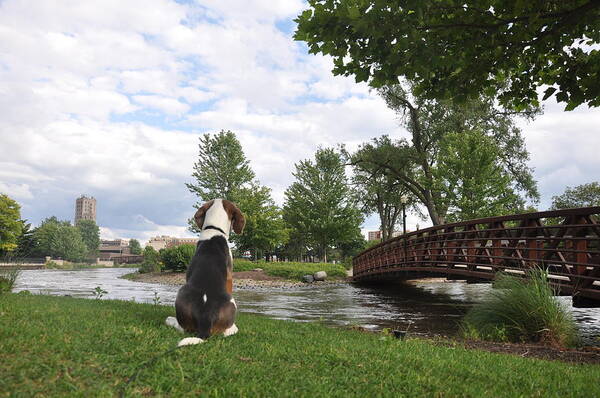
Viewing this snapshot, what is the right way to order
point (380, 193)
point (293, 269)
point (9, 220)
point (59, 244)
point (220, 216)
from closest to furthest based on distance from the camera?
point (220, 216) → point (293, 269) → point (380, 193) → point (9, 220) → point (59, 244)

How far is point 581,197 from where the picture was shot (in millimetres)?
57625

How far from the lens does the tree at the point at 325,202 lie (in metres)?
41.6

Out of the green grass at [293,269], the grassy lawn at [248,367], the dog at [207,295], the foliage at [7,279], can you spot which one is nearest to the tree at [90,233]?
the green grass at [293,269]

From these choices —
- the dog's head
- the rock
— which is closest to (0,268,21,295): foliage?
the dog's head

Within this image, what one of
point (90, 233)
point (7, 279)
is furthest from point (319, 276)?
point (90, 233)

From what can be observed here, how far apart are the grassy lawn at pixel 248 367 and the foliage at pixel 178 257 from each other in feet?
87.1

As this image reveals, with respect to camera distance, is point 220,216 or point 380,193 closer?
point 220,216

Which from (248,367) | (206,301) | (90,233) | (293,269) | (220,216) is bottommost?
(293,269)

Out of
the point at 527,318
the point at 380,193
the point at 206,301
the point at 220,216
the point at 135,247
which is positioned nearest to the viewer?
the point at 206,301

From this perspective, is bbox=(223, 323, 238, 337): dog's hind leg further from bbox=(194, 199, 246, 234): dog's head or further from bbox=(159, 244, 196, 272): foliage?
bbox=(159, 244, 196, 272): foliage

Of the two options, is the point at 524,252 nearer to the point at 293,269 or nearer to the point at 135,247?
the point at 293,269

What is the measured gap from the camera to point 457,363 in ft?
15.5

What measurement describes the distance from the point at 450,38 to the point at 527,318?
16.7 ft

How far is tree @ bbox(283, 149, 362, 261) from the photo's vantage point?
4156 centimetres
